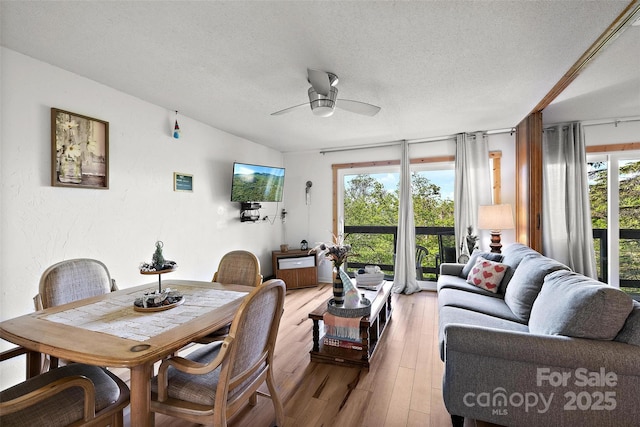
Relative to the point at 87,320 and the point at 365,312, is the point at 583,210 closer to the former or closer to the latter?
the point at 365,312

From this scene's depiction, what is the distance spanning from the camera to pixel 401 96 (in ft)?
8.68

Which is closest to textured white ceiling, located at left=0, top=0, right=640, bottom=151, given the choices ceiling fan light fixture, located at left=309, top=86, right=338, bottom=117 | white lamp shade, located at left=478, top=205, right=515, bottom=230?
ceiling fan light fixture, located at left=309, top=86, right=338, bottom=117

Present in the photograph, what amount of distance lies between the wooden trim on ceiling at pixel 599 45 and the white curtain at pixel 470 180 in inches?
48.5

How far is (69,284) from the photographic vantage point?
1.74m

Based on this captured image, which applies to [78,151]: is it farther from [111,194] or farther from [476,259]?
[476,259]

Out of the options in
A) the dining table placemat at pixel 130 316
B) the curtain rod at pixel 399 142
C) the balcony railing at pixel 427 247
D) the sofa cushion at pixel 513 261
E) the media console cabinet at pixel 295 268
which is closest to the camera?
the dining table placemat at pixel 130 316

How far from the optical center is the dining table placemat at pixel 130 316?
4.15 feet

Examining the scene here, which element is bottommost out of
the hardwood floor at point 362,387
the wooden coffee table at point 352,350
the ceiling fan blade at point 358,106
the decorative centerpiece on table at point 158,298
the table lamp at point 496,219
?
the hardwood floor at point 362,387

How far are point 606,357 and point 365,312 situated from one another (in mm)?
1382

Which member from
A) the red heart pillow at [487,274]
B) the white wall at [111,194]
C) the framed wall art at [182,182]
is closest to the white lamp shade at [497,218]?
the red heart pillow at [487,274]

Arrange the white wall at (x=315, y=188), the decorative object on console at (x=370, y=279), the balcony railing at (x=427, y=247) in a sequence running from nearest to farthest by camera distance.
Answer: the decorative object on console at (x=370, y=279) → the balcony railing at (x=427, y=247) → the white wall at (x=315, y=188)

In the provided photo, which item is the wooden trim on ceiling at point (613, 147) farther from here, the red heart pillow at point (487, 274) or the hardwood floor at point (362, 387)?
the hardwood floor at point (362, 387)

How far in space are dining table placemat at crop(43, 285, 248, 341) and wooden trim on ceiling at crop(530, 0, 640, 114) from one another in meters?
2.80

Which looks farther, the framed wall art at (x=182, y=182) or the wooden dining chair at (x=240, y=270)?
the framed wall art at (x=182, y=182)
